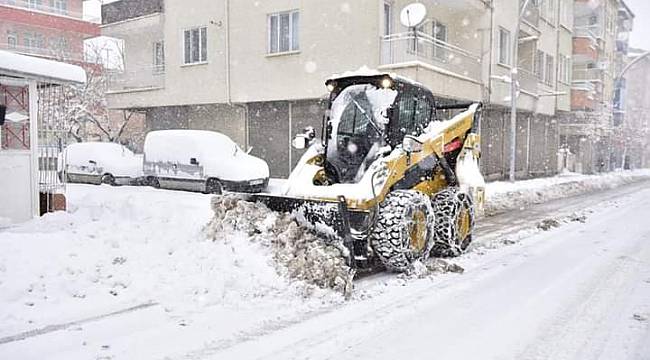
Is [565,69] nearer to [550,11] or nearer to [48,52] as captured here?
[550,11]

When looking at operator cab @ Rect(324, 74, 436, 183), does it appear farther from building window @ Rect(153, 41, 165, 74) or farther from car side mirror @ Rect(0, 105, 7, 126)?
building window @ Rect(153, 41, 165, 74)

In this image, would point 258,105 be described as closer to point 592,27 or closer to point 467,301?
point 467,301

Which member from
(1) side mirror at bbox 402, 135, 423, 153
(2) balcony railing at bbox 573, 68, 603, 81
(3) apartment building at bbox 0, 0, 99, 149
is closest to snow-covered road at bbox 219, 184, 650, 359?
(1) side mirror at bbox 402, 135, 423, 153

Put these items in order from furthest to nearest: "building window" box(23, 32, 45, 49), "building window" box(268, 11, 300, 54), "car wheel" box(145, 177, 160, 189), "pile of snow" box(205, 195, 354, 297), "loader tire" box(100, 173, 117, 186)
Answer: "building window" box(23, 32, 45, 49)
"building window" box(268, 11, 300, 54)
"loader tire" box(100, 173, 117, 186)
"car wheel" box(145, 177, 160, 189)
"pile of snow" box(205, 195, 354, 297)

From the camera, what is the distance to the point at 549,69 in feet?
93.5

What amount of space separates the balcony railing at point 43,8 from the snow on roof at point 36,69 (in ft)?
108

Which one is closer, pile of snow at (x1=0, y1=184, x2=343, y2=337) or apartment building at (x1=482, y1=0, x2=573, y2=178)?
pile of snow at (x1=0, y1=184, x2=343, y2=337)

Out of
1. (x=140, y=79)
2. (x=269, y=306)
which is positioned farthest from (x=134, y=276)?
(x=140, y=79)

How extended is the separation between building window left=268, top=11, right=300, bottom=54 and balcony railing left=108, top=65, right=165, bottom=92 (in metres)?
5.90

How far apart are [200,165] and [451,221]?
9386 millimetres

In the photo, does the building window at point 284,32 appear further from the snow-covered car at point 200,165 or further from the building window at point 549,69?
the building window at point 549,69

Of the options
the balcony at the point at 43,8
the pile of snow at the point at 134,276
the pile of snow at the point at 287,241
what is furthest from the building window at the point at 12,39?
the pile of snow at the point at 287,241

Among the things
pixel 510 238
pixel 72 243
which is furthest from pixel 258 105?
pixel 72 243

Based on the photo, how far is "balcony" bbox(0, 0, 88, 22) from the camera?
3664 centimetres
